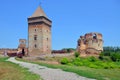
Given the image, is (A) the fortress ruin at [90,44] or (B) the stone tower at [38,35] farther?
(B) the stone tower at [38,35]

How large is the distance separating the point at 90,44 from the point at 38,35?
34.0 ft

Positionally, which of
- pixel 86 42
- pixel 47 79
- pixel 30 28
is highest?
pixel 30 28

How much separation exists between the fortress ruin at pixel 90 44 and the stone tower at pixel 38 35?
6.52m

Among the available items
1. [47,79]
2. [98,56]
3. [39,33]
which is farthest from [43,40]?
[47,79]

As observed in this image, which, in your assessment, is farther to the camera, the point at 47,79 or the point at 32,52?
the point at 32,52

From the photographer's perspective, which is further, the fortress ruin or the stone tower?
the stone tower

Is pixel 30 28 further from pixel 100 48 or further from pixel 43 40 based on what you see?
pixel 100 48

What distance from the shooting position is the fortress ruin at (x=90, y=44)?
138ft

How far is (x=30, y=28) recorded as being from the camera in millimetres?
44531

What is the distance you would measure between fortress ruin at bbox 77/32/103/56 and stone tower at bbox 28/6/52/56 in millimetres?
6521

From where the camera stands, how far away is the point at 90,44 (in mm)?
44344

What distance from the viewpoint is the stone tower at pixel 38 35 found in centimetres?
4284

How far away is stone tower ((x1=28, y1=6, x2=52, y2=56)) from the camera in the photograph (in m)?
42.8

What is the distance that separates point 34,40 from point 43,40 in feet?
6.30
